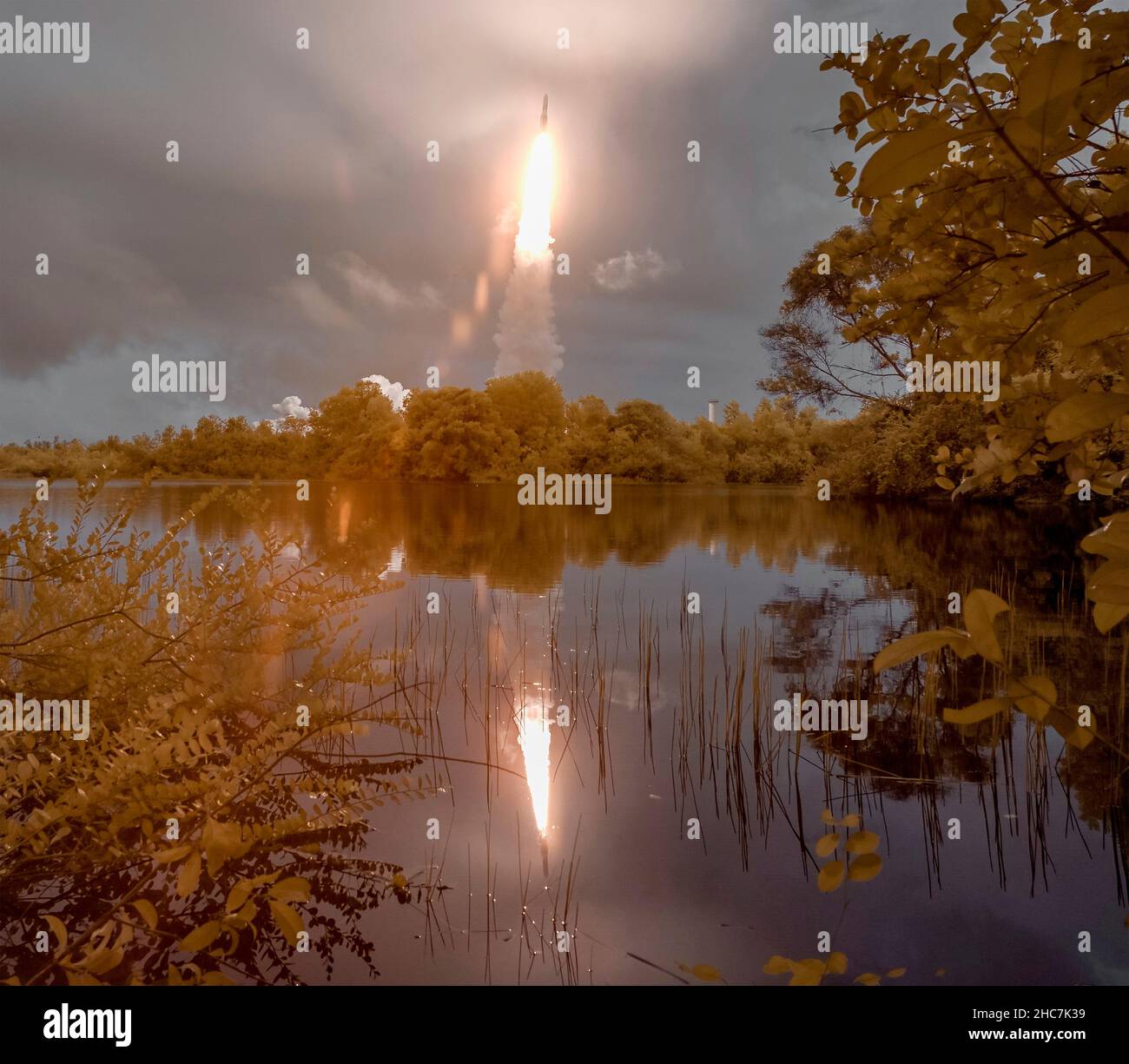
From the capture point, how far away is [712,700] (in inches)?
280

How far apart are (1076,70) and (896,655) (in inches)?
29.8

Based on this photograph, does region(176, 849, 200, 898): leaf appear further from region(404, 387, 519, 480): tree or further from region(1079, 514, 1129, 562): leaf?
region(404, 387, 519, 480): tree

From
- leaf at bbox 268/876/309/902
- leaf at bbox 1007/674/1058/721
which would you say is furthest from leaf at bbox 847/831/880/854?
leaf at bbox 268/876/309/902

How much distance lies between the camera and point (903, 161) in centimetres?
93

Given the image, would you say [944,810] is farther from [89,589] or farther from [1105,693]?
[89,589]

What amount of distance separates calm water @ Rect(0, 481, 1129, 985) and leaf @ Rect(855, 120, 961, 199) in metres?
3.36

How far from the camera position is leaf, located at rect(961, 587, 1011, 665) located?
1103 millimetres

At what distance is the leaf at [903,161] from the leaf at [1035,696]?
756 mm

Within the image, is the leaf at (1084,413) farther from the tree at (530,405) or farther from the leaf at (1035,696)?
the tree at (530,405)

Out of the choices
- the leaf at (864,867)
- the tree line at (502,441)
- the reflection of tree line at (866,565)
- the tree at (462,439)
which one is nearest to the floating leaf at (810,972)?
the leaf at (864,867)

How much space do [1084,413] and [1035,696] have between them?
442 mm

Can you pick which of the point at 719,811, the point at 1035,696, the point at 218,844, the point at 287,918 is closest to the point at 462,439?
the point at 719,811
